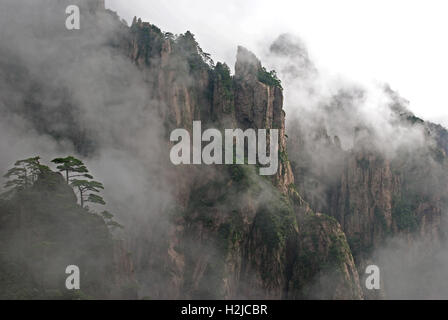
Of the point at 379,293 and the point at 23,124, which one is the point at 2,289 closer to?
the point at 23,124

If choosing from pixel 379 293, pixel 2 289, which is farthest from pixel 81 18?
pixel 379 293

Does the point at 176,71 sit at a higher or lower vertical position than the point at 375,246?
higher

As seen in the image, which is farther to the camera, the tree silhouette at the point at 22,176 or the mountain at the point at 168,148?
the mountain at the point at 168,148

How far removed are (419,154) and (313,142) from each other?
2506cm

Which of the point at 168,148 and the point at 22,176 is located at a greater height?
the point at 168,148

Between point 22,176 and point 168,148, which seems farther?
point 168,148

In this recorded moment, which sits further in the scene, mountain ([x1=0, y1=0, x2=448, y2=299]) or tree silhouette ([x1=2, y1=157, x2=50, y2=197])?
mountain ([x1=0, y1=0, x2=448, y2=299])

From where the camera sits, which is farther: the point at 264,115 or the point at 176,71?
the point at 264,115

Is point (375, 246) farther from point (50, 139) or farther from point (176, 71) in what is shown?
point (50, 139)

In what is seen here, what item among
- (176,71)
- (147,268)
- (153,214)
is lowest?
(147,268)
